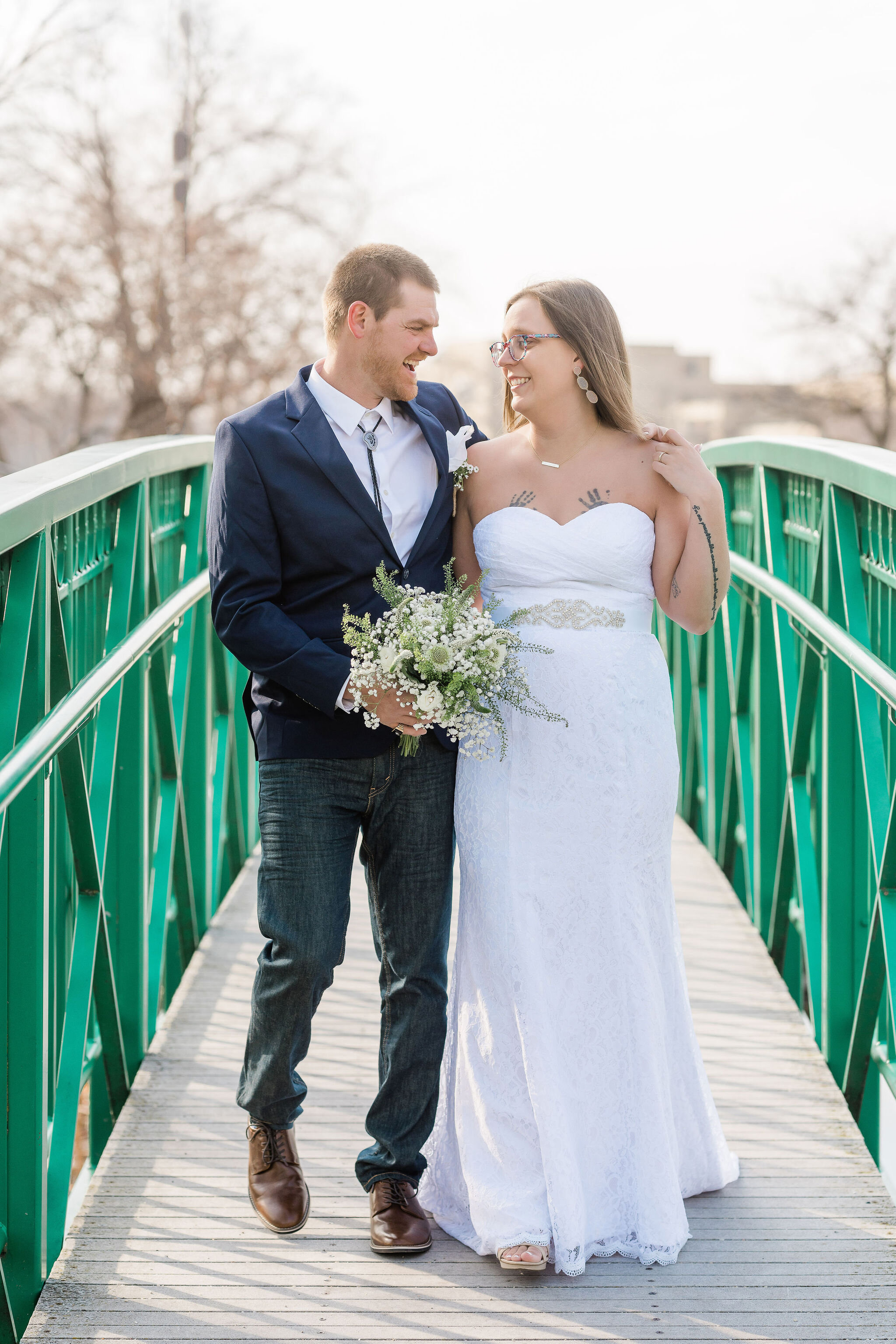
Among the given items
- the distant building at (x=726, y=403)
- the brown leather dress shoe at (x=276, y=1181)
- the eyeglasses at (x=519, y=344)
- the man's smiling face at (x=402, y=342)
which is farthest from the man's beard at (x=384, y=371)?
the distant building at (x=726, y=403)

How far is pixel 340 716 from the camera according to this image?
2725mm

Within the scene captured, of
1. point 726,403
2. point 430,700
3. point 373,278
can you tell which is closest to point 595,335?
point 373,278

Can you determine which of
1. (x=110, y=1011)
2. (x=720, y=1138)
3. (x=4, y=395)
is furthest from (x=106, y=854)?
(x=4, y=395)

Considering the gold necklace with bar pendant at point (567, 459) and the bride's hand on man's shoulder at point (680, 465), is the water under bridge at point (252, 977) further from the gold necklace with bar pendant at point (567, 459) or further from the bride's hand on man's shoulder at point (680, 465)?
the gold necklace with bar pendant at point (567, 459)

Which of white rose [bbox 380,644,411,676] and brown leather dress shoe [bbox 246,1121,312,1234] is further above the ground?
white rose [bbox 380,644,411,676]

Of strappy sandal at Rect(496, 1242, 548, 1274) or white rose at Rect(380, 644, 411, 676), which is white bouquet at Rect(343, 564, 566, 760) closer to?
white rose at Rect(380, 644, 411, 676)

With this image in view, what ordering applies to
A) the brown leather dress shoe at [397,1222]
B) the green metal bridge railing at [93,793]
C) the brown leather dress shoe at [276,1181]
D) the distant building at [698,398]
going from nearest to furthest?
the green metal bridge railing at [93,793]
the brown leather dress shoe at [397,1222]
the brown leather dress shoe at [276,1181]
the distant building at [698,398]

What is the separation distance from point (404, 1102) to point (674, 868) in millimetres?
2781

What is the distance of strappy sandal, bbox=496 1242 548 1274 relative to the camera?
8.75 feet

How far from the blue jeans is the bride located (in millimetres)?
85

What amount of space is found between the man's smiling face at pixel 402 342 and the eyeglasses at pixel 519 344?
176 millimetres

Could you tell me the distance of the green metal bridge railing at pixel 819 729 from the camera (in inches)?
125

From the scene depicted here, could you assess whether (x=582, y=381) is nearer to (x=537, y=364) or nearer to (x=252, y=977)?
(x=537, y=364)

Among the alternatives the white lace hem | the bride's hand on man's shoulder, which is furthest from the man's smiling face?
the white lace hem
